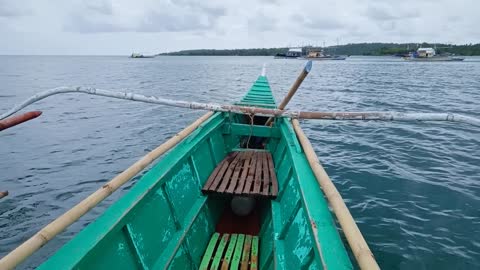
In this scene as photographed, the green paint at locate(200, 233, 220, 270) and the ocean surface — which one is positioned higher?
the green paint at locate(200, 233, 220, 270)

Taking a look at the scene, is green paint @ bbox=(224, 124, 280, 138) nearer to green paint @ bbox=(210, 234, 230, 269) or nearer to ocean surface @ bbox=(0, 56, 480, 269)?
ocean surface @ bbox=(0, 56, 480, 269)

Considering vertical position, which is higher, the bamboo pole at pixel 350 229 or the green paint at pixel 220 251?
the bamboo pole at pixel 350 229

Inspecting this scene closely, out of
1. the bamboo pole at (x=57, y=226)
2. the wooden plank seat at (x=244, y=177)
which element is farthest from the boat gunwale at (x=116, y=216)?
the wooden plank seat at (x=244, y=177)

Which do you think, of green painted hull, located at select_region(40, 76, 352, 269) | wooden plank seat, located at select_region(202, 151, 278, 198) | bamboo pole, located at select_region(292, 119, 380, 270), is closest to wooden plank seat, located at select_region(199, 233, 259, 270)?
green painted hull, located at select_region(40, 76, 352, 269)

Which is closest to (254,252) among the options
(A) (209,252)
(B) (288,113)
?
(A) (209,252)

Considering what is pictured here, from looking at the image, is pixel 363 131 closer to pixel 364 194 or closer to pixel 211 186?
pixel 364 194

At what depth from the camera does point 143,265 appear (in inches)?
135

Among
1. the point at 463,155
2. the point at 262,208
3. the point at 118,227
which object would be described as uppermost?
the point at 118,227

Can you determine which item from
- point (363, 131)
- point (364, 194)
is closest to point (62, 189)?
point (364, 194)

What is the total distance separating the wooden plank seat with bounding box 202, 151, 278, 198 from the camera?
5.37 metres

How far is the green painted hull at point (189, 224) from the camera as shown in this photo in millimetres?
2891

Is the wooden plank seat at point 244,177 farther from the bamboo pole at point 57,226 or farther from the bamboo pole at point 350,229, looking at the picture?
the bamboo pole at point 57,226

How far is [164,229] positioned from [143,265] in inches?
27.1

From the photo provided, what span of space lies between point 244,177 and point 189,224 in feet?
5.60
